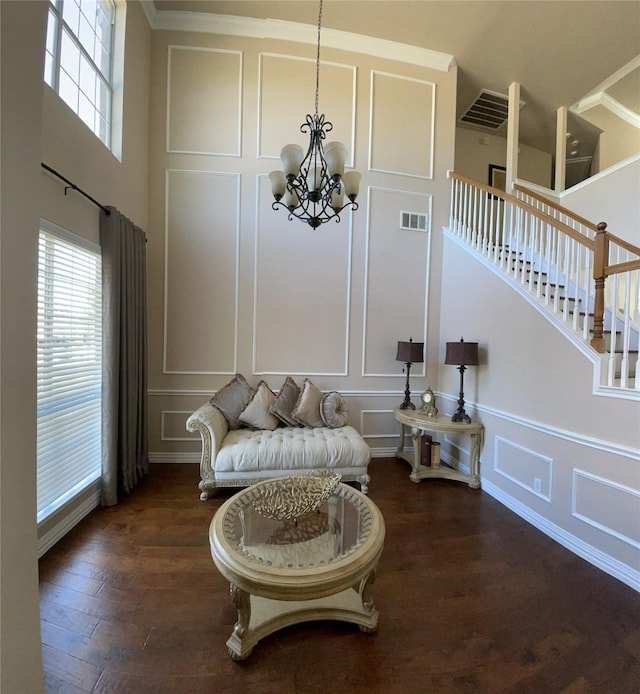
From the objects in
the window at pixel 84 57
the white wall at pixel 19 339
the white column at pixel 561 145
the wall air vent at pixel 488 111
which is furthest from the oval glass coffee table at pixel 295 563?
the wall air vent at pixel 488 111

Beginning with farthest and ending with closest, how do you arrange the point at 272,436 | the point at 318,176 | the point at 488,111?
the point at 488,111 < the point at 272,436 < the point at 318,176

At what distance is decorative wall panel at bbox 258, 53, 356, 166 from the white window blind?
2.42 metres

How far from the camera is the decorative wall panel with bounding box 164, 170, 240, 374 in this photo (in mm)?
3660

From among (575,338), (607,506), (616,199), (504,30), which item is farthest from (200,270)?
(616,199)

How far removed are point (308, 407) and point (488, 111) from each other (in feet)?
18.5

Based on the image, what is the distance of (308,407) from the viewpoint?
→ 3.45 metres

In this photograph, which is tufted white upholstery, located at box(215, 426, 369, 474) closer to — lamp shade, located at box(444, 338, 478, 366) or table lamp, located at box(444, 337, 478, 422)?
table lamp, located at box(444, 337, 478, 422)

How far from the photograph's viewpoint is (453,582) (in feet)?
6.36

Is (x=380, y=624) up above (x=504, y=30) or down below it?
below

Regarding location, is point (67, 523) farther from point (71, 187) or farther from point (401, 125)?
point (401, 125)

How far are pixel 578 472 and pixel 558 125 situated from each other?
17.7ft

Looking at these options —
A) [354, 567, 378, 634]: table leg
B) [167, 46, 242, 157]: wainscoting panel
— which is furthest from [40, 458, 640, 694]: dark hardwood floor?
[167, 46, 242, 157]: wainscoting panel

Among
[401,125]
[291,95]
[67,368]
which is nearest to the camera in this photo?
[67,368]

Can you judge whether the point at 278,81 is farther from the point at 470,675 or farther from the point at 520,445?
the point at 470,675
